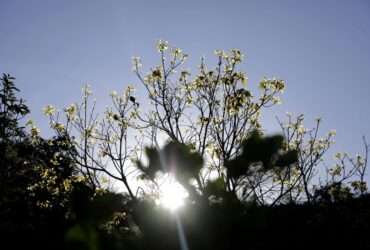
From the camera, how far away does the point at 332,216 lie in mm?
7203

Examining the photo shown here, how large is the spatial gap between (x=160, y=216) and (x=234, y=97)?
16.3 feet

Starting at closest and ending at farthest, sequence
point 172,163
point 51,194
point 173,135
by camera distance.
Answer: point 172,163
point 173,135
point 51,194

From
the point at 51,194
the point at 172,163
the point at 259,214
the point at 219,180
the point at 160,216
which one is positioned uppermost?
the point at 51,194

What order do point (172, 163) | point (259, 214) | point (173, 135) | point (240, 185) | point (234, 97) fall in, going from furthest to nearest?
point (173, 135) < point (234, 97) < point (240, 185) < point (172, 163) < point (259, 214)

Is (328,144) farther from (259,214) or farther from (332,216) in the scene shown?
(259,214)

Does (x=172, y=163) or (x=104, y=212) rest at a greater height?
(x=172, y=163)

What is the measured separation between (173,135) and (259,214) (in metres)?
5.18

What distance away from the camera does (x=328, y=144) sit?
8.57 meters

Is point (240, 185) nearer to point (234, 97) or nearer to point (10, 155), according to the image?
point (234, 97)

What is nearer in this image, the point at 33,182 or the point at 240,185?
the point at 240,185

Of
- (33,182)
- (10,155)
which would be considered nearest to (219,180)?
(10,155)

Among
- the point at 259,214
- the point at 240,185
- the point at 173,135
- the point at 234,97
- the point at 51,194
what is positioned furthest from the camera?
the point at 51,194

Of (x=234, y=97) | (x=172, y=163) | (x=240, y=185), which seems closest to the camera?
(x=172, y=163)

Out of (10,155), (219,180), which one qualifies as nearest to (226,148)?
(219,180)
